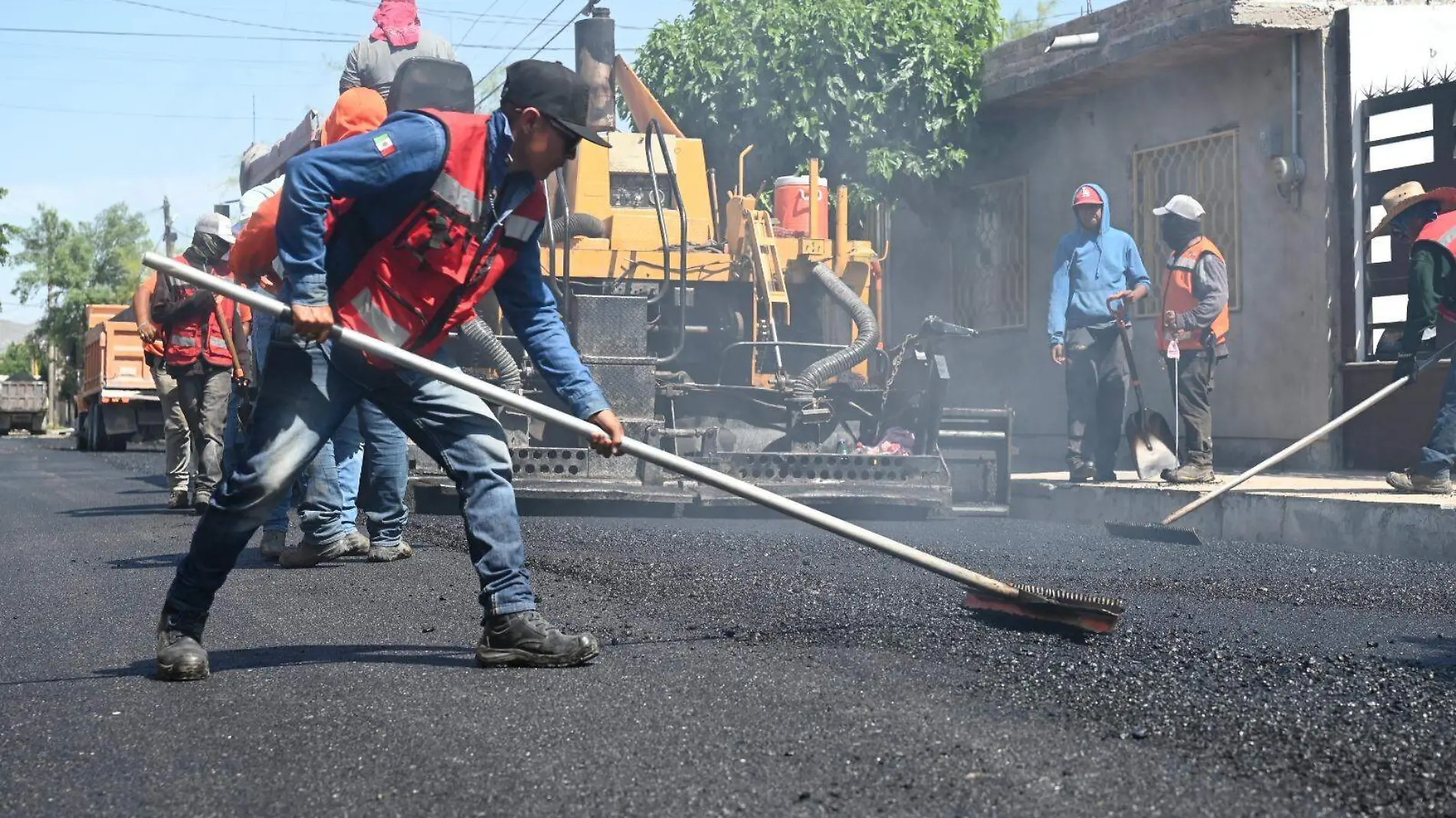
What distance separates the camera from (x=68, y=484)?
14.3m

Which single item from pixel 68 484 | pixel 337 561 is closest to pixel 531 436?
pixel 337 561

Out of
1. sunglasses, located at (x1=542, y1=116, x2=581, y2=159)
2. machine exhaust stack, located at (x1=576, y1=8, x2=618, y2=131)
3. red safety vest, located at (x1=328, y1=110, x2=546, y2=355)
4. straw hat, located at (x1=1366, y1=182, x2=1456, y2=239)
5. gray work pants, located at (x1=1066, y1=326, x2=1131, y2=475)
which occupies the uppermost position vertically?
machine exhaust stack, located at (x1=576, y1=8, x2=618, y2=131)

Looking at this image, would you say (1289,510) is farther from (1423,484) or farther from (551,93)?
(551,93)

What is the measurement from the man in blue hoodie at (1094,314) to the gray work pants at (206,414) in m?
5.07

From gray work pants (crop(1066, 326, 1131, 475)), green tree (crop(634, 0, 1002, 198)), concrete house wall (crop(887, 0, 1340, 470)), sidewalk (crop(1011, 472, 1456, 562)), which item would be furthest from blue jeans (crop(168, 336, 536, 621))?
green tree (crop(634, 0, 1002, 198))

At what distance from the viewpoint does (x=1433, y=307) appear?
877 cm

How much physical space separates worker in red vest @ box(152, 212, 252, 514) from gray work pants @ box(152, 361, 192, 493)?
414 millimetres

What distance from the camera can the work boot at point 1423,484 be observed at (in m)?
8.74

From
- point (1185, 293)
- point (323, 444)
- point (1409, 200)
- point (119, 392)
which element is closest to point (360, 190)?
point (323, 444)

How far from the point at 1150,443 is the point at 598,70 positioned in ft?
14.6

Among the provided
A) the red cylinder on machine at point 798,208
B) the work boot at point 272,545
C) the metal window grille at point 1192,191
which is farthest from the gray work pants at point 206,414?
the metal window grille at point 1192,191

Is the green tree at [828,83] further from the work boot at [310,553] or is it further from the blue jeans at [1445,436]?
the work boot at [310,553]

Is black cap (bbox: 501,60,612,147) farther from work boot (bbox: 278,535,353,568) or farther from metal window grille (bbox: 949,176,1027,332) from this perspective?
metal window grille (bbox: 949,176,1027,332)

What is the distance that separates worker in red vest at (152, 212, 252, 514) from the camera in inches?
366
